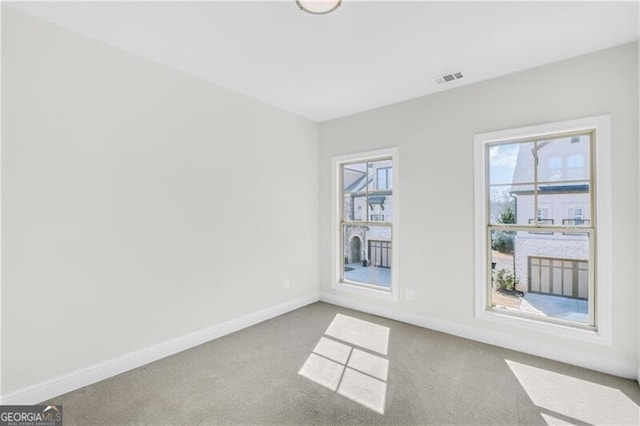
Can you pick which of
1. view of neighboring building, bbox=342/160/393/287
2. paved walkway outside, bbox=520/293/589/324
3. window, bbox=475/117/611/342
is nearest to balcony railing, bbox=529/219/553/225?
window, bbox=475/117/611/342

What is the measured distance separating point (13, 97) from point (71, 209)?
0.83 meters

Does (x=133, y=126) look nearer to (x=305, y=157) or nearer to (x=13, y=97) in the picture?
(x=13, y=97)

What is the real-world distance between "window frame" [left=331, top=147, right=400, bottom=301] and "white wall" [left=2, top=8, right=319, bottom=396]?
115cm

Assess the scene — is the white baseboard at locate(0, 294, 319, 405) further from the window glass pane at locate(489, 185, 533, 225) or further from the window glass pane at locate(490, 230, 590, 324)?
the window glass pane at locate(489, 185, 533, 225)

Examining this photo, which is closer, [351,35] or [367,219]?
[351,35]

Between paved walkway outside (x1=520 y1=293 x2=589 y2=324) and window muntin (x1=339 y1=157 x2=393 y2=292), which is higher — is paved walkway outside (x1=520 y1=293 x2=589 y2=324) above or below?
below

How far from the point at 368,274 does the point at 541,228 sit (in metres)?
2.15

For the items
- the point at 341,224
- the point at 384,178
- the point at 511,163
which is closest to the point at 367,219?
the point at 341,224

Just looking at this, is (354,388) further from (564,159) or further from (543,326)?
(564,159)

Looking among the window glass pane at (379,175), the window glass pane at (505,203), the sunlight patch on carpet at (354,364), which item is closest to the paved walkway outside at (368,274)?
the sunlight patch on carpet at (354,364)

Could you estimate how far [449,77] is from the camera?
2971mm

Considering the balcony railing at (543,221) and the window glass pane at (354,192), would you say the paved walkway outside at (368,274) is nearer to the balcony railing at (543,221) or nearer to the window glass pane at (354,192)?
the window glass pane at (354,192)

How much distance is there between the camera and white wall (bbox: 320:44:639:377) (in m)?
2.38

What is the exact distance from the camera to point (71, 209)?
2.22m
